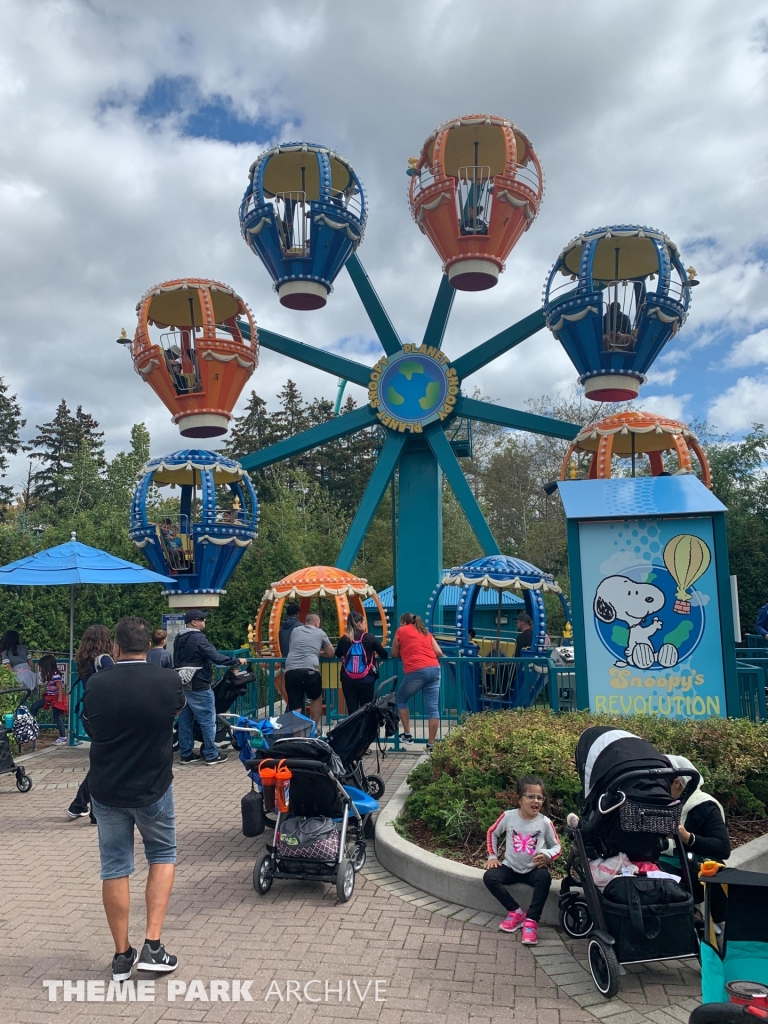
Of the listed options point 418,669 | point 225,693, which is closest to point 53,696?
point 225,693

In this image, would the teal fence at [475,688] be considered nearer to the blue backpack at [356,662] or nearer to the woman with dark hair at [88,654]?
the blue backpack at [356,662]

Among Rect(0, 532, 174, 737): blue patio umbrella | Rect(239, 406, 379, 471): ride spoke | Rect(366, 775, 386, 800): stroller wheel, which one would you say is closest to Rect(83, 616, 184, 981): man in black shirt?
Rect(366, 775, 386, 800): stroller wheel

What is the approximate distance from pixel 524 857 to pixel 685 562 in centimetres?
373

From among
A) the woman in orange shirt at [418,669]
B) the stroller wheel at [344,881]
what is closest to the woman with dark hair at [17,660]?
the woman in orange shirt at [418,669]

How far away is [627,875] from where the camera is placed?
3971 mm

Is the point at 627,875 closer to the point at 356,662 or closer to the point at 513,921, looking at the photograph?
the point at 513,921

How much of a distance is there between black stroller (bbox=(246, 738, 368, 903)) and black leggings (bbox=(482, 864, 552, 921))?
102cm

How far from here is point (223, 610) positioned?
950 inches

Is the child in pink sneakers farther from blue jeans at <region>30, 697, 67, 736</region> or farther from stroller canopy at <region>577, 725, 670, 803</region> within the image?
blue jeans at <region>30, 697, 67, 736</region>

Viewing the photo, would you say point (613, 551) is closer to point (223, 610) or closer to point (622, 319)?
point (622, 319)

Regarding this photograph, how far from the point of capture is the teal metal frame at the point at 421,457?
17.3 m

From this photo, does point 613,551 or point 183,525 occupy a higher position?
point 183,525

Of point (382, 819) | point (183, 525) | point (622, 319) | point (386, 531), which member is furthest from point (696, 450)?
point (386, 531)

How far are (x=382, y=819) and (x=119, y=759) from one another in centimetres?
274
